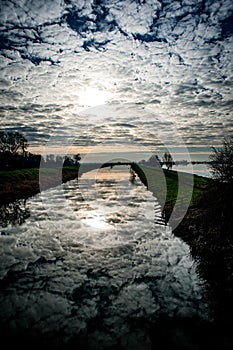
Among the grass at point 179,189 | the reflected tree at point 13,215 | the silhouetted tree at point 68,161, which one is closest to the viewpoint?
the reflected tree at point 13,215

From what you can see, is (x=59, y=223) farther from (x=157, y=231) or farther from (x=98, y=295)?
(x=98, y=295)

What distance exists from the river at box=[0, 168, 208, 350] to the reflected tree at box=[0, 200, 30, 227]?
2.13m

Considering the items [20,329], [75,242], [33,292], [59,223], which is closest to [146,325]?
[20,329]

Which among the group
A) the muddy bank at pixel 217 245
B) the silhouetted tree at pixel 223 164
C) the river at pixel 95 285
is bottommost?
the river at pixel 95 285

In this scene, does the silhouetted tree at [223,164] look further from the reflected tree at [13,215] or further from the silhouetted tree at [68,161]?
the silhouetted tree at [68,161]

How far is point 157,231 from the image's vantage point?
55.3 feet

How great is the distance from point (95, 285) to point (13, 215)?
1511 cm

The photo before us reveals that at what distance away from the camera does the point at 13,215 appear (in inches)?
860

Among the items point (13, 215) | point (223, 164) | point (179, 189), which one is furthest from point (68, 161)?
point (223, 164)

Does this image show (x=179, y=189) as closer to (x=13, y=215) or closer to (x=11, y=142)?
(x=13, y=215)

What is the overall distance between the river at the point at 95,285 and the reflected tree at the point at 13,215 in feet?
7.00

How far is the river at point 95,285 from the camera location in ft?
24.1

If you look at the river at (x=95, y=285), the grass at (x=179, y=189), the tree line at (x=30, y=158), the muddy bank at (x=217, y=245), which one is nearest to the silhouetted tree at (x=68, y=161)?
the tree line at (x=30, y=158)

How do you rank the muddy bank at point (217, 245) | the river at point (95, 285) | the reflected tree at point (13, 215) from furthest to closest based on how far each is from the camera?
the reflected tree at point (13, 215), the muddy bank at point (217, 245), the river at point (95, 285)
